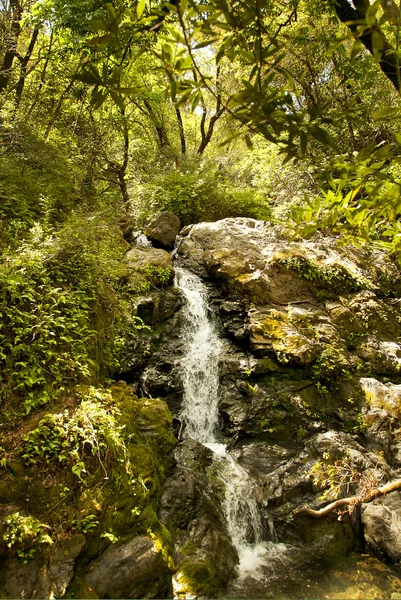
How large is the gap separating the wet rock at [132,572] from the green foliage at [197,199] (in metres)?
10.2

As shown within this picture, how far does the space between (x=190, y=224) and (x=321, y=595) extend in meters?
10.3

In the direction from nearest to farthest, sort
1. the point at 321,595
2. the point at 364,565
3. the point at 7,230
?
the point at 321,595, the point at 364,565, the point at 7,230

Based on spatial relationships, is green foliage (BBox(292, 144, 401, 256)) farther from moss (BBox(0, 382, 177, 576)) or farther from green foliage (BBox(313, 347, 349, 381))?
green foliage (BBox(313, 347, 349, 381))

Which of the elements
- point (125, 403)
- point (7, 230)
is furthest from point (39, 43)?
point (125, 403)

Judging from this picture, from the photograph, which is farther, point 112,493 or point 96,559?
point 112,493

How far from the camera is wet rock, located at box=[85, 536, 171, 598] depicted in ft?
11.3

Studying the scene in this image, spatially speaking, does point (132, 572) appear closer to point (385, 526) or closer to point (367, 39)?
point (385, 526)

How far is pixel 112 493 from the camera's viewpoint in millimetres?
3941

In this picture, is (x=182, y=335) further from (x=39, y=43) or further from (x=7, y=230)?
(x=39, y=43)

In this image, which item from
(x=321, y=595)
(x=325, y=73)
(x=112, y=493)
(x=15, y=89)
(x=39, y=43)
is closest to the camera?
(x=112, y=493)

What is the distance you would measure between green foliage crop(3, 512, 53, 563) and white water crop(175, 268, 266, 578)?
8.78 feet

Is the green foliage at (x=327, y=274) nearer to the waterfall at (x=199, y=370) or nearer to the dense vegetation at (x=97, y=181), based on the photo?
the dense vegetation at (x=97, y=181)

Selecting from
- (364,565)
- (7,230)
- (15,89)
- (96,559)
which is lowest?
(364,565)

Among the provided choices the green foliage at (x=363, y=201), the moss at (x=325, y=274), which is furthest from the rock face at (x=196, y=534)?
the moss at (x=325, y=274)
